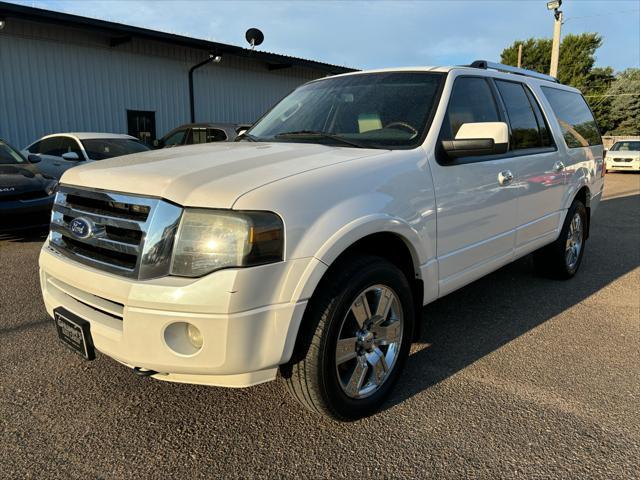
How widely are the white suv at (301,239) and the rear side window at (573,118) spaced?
1.47 meters

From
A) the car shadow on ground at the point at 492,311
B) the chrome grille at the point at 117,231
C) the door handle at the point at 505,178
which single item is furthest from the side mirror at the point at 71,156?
the door handle at the point at 505,178

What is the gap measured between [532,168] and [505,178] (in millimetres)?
629

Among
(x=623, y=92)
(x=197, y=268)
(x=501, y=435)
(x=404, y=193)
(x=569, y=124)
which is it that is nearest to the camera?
(x=197, y=268)

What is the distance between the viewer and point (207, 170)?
2381 millimetres

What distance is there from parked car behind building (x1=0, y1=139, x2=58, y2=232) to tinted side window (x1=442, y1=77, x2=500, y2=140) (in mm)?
5373

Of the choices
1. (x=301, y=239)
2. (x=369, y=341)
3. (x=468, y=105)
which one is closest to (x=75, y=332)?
(x=301, y=239)

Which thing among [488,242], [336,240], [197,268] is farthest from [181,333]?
[488,242]

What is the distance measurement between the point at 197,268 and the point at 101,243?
577 mm

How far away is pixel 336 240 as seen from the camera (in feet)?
7.50

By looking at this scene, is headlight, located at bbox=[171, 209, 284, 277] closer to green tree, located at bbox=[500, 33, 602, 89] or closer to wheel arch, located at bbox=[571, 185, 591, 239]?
wheel arch, located at bbox=[571, 185, 591, 239]

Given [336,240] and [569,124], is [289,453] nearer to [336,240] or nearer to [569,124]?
[336,240]

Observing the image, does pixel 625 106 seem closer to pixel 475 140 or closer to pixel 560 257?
pixel 560 257

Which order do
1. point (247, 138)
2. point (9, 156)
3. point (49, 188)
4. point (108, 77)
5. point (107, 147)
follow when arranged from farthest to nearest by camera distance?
point (108, 77) → point (107, 147) → point (9, 156) → point (49, 188) → point (247, 138)

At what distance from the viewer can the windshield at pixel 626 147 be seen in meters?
21.9
